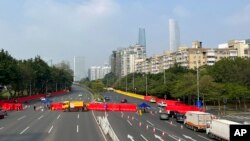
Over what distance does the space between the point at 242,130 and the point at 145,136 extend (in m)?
29.2

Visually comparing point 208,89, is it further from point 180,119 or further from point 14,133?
point 14,133

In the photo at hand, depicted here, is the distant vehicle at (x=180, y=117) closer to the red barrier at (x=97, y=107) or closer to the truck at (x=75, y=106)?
the truck at (x=75, y=106)

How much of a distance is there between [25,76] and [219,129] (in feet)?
316

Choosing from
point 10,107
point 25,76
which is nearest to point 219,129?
point 10,107

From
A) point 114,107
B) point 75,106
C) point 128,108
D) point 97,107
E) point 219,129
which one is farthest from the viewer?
point 114,107

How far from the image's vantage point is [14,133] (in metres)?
39.7

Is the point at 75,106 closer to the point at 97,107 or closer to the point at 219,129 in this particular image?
the point at 97,107

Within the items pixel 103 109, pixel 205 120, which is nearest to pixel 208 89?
pixel 103 109

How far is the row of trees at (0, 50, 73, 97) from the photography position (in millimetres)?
99312

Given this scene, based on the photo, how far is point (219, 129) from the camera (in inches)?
1328

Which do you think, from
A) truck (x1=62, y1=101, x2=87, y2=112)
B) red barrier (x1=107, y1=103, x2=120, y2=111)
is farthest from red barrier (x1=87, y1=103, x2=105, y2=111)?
truck (x1=62, y1=101, x2=87, y2=112)

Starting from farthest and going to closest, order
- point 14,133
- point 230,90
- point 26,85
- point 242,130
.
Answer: point 26,85 → point 230,90 → point 14,133 → point 242,130

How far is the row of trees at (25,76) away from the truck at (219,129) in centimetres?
6987

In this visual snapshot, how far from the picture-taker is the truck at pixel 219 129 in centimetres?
3192
